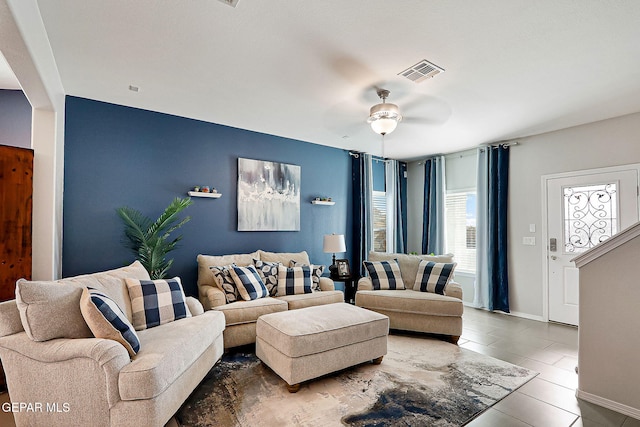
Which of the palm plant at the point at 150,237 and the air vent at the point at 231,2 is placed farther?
the palm plant at the point at 150,237

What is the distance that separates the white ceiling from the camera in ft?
6.48

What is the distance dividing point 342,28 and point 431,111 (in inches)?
73.4

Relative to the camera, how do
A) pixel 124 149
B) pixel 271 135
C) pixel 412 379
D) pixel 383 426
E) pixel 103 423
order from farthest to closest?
1. pixel 271 135
2. pixel 124 149
3. pixel 412 379
4. pixel 383 426
5. pixel 103 423

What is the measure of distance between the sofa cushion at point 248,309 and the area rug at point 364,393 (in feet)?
1.17

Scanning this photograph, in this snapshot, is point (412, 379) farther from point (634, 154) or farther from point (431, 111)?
point (634, 154)

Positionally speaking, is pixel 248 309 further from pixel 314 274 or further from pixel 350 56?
pixel 350 56

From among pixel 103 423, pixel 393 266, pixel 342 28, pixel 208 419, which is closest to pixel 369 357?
pixel 208 419

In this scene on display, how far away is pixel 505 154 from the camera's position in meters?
4.82

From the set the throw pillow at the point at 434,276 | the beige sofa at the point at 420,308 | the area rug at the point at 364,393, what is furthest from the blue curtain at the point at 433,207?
the area rug at the point at 364,393

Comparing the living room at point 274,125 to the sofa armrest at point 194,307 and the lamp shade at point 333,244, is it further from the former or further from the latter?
the sofa armrest at point 194,307

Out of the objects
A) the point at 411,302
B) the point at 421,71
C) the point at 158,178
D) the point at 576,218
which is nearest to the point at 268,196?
the point at 158,178

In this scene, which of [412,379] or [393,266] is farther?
[393,266]

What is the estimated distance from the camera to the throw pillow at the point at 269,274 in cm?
380

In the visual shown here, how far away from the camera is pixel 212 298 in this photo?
10.6 feet
